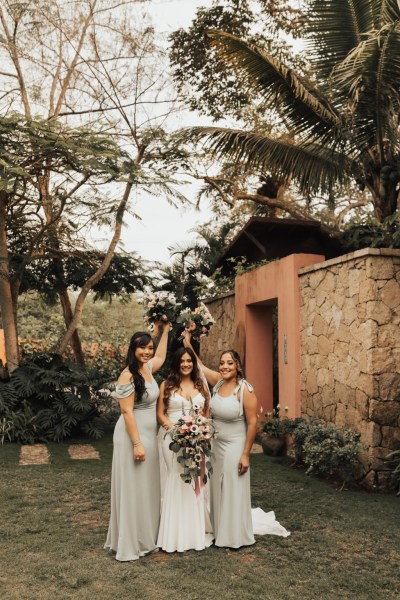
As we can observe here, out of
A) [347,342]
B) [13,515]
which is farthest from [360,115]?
[13,515]

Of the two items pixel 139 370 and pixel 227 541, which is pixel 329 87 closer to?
pixel 139 370

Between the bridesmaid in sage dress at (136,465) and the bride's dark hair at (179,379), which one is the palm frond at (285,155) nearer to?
the bride's dark hair at (179,379)

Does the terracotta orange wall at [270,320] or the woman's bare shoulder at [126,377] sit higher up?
the terracotta orange wall at [270,320]

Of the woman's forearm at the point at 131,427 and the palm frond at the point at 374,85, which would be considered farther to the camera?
the palm frond at the point at 374,85

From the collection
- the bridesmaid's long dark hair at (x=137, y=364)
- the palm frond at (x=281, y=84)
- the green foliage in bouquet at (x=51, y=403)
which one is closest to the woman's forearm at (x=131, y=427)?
the bridesmaid's long dark hair at (x=137, y=364)

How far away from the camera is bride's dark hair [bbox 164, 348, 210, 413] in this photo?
5.71 meters

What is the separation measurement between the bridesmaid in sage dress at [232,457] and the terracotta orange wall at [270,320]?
14.5ft

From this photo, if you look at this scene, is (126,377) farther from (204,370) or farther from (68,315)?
(68,315)

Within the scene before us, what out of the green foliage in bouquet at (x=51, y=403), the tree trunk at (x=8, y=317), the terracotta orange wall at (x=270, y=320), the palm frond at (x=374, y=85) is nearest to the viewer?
the palm frond at (x=374, y=85)

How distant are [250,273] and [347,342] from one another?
4.24m

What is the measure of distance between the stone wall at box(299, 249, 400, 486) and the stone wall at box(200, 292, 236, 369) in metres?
4.96

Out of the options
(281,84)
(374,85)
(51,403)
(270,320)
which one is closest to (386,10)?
(374,85)

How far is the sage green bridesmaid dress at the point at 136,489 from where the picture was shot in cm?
534

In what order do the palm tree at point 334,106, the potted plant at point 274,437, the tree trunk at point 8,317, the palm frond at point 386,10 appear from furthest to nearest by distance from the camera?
the tree trunk at point 8,317 → the potted plant at point 274,437 → the palm frond at point 386,10 → the palm tree at point 334,106
